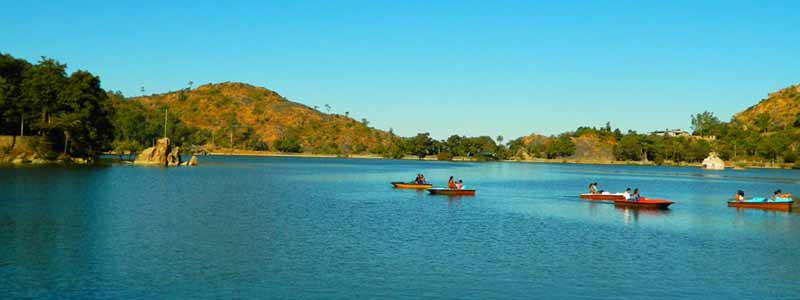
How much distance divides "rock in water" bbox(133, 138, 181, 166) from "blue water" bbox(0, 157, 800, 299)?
70522mm

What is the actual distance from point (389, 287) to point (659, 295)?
9554mm

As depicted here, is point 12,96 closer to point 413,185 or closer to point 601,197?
point 413,185

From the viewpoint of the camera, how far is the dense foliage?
103062 mm

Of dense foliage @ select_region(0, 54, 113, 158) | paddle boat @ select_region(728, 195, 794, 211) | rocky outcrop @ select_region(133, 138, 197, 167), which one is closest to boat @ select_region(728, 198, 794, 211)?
paddle boat @ select_region(728, 195, 794, 211)

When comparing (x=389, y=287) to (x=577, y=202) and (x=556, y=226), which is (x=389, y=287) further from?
(x=577, y=202)

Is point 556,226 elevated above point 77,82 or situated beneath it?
situated beneath

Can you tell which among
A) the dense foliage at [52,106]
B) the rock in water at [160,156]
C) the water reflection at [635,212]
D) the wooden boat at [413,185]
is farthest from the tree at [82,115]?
the water reflection at [635,212]

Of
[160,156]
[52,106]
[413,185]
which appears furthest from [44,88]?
[413,185]

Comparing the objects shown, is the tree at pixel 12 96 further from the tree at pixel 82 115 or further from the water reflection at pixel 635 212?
the water reflection at pixel 635 212

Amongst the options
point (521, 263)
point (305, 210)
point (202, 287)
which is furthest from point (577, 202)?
point (202, 287)

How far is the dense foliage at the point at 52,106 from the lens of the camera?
103 m

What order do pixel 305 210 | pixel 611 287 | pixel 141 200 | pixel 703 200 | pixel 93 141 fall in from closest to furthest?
pixel 611 287 → pixel 305 210 → pixel 141 200 → pixel 703 200 → pixel 93 141

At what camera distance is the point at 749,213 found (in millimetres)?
54250

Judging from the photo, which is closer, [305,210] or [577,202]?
[305,210]
